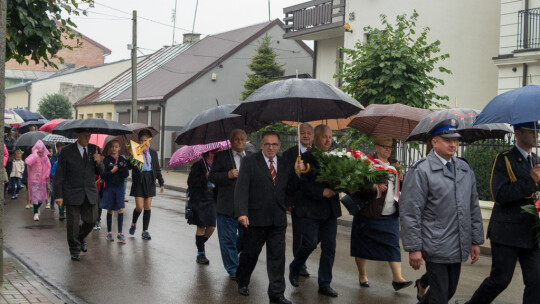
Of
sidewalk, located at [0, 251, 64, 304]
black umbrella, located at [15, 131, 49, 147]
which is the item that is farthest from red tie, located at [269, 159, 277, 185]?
black umbrella, located at [15, 131, 49, 147]

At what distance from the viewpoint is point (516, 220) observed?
5.68m

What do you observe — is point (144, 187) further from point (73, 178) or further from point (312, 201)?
point (312, 201)

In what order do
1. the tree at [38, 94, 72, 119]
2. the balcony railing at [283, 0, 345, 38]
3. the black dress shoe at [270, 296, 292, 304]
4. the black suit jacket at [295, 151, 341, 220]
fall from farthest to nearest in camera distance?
the tree at [38, 94, 72, 119] < the balcony railing at [283, 0, 345, 38] < the black suit jacket at [295, 151, 341, 220] < the black dress shoe at [270, 296, 292, 304]

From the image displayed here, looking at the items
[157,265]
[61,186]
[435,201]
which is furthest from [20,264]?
[435,201]

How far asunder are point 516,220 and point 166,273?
15.4 ft

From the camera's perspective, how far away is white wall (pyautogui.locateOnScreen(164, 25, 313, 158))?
A: 118ft

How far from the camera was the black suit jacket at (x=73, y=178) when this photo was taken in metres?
9.38

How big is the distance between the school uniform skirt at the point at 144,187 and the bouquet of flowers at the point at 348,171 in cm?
466

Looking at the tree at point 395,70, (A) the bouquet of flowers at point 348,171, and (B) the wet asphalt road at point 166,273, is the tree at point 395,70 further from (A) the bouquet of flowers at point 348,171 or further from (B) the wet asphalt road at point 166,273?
(A) the bouquet of flowers at point 348,171

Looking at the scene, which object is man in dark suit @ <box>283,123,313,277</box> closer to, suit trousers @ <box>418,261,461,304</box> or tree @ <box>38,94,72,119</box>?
suit trousers @ <box>418,261,461,304</box>

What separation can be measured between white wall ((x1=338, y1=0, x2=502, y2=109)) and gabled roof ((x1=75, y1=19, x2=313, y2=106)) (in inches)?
681

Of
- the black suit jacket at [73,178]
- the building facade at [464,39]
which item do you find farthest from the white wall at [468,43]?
the black suit jacket at [73,178]

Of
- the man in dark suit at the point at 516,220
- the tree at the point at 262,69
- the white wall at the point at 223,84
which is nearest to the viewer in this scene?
the man in dark suit at the point at 516,220

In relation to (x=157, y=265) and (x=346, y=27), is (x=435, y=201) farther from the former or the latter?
(x=346, y=27)
